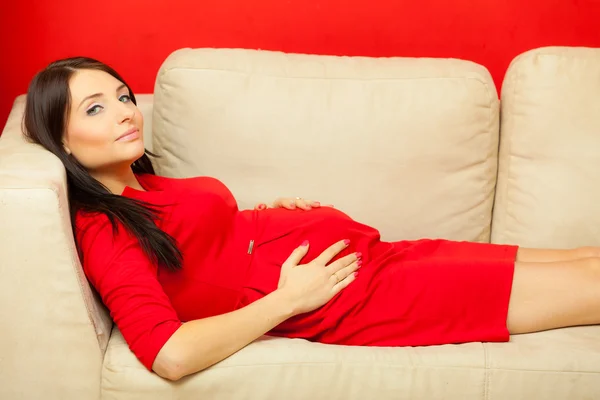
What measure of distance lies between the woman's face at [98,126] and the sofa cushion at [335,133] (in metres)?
0.33

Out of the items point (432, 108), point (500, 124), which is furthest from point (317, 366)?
point (500, 124)

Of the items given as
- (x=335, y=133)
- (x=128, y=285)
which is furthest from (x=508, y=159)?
(x=128, y=285)

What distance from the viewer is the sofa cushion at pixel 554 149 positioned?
6.63ft

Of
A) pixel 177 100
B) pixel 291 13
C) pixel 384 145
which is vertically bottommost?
pixel 384 145

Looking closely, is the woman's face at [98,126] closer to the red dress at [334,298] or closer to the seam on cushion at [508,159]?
the red dress at [334,298]

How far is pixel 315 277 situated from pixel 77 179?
565 mm

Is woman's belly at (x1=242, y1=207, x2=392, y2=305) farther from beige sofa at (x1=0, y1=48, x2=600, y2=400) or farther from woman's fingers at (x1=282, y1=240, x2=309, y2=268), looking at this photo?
beige sofa at (x1=0, y1=48, x2=600, y2=400)

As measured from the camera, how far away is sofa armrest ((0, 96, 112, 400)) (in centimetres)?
147

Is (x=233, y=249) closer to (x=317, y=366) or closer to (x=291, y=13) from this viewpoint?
(x=317, y=366)

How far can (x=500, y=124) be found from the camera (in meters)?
2.15

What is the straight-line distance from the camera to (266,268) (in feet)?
5.80

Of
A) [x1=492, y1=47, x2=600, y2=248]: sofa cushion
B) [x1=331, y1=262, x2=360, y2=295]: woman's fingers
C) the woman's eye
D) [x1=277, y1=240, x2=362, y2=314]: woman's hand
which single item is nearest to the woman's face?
the woman's eye

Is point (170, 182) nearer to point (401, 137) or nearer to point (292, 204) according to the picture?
point (292, 204)

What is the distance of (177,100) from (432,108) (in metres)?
0.69
